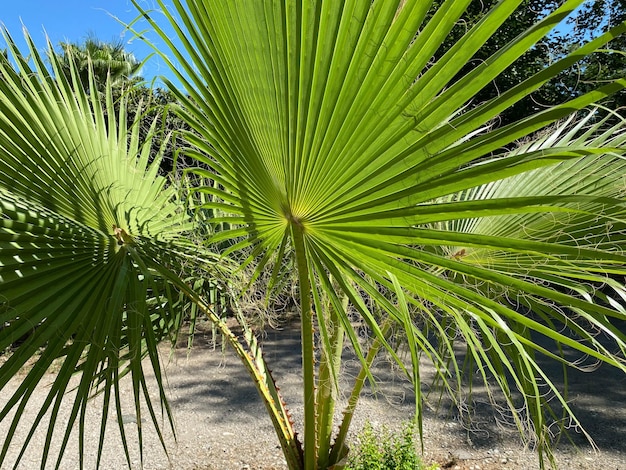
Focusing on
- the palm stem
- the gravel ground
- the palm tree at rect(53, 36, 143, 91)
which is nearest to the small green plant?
the gravel ground

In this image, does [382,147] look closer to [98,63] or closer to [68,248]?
[68,248]

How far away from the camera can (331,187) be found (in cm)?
97

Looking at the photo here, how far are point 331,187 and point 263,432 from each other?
7.91 feet

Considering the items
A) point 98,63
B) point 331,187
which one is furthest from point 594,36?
point 98,63

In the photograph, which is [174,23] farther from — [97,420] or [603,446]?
[97,420]

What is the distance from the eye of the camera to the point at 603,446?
2516 mm

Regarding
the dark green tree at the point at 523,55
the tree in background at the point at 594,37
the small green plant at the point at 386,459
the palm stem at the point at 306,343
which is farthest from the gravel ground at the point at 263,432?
the dark green tree at the point at 523,55

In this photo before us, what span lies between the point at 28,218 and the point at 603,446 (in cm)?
288

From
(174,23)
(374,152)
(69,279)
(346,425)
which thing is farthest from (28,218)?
(346,425)

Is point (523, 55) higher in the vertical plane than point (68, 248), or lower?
higher

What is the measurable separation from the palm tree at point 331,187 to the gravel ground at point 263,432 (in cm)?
114

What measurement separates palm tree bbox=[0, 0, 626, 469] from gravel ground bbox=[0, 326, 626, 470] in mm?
1144

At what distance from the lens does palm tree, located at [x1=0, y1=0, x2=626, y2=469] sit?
0.73m

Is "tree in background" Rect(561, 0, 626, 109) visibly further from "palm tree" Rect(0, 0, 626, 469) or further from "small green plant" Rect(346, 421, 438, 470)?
"small green plant" Rect(346, 421, 438, 470)
